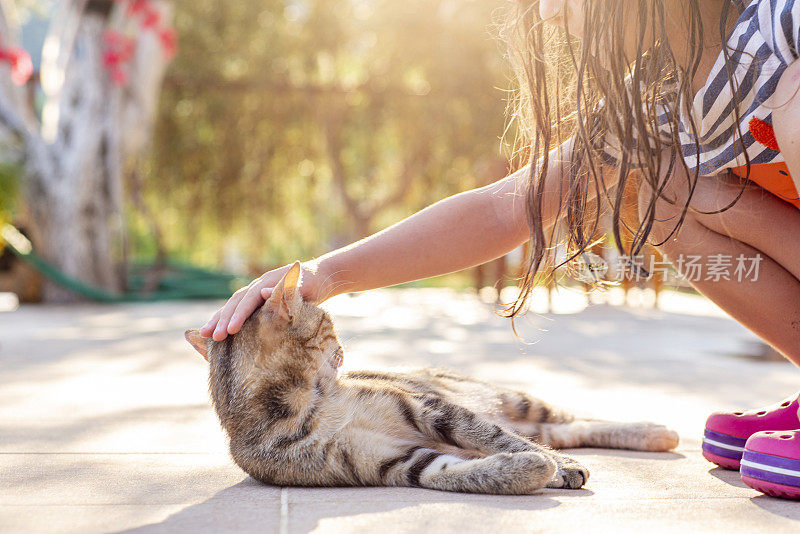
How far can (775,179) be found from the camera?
1.89 metres

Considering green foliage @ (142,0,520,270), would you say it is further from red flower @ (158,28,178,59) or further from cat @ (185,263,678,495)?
cat @ (185,263,678,495)

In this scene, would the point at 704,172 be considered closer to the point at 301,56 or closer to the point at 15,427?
the point at 15,427

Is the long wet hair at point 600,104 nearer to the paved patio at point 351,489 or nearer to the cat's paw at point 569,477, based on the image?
the cat's paw at point 569,477

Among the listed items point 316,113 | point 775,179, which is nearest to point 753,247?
point 775,179

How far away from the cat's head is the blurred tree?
19.6 feet

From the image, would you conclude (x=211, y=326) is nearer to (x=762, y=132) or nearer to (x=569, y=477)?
(x=569, y=477)

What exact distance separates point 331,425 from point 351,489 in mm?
150

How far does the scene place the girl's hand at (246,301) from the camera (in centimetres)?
172

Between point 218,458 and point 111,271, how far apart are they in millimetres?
6016

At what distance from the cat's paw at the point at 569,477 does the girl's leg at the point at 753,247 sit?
0.67 meters

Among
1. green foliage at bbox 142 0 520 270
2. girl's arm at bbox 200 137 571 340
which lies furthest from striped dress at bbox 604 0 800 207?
green foliage at bbox 142 0 520 270

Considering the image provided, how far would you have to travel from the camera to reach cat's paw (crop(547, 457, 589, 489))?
5.64 feet

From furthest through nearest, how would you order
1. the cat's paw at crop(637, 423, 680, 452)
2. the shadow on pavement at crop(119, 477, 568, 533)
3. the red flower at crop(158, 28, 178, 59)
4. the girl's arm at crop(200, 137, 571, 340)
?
the red flower at crop(158, 28, 178, 59) < the cat's paw at crop(637, 423, 680, 452) < the girl's arm at crop(200, 137, 571, 340) < the shadow on pavement at crop(119, 477, 568, 533)

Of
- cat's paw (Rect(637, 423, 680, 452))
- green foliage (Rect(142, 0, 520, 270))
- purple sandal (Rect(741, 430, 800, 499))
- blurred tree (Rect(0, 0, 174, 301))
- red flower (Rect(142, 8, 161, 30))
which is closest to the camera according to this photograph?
purple sandal (Rect(741, 430, 800, 499))
